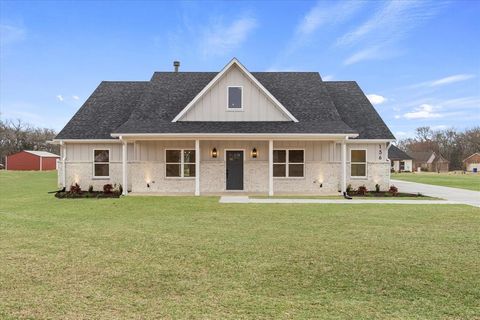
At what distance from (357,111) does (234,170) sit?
8.50 metres

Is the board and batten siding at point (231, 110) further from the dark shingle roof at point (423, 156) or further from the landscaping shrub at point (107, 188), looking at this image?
the dark shingle roof at point (423, 156)

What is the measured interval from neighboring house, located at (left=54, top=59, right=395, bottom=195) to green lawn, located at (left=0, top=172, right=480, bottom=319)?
7159 millimetres

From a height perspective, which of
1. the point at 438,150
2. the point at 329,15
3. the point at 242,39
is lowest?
the point at 438,150

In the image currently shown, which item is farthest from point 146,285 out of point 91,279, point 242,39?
point 242,39

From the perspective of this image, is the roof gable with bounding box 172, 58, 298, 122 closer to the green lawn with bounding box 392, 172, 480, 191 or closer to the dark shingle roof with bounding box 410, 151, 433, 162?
the green lawn with bounding box 392, 172, 480, 191

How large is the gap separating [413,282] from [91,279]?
478 centimetres

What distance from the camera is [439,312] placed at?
3.90m

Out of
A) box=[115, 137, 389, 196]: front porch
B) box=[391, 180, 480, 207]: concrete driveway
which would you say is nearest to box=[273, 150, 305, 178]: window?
box=[115, 137, 389, 196]: front porch

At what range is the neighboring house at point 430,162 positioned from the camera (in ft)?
247

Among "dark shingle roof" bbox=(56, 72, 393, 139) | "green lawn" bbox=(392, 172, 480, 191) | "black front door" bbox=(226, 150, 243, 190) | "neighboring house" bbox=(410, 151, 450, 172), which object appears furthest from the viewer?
"neighboring house" bbox=(410, 151, 450, 172)

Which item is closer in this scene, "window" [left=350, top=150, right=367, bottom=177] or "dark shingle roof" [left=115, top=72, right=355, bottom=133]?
"dark shingle roof" [left=115, top=72, right=355, bottom=133]

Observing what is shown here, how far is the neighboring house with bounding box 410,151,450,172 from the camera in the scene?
75.3 m

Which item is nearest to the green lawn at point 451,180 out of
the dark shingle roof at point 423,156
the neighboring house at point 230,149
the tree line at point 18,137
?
the neighboring house at point 230,149

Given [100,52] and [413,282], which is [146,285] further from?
[100,52]
